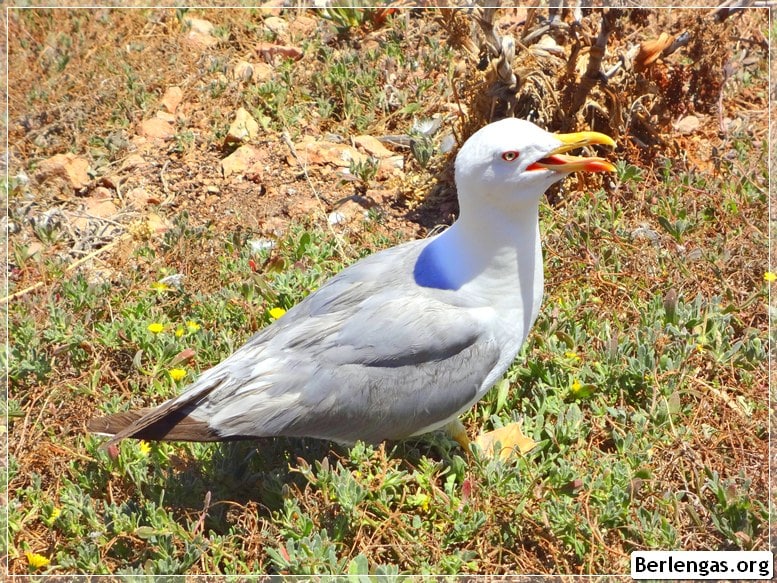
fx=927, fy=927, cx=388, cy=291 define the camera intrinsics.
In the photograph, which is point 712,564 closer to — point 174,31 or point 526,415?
point 526,415

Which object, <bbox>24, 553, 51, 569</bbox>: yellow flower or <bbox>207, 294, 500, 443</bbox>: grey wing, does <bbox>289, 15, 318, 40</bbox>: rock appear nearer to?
<bbox>207, 294, 500, 443</bbox>: grey wing

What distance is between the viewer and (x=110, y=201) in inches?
244

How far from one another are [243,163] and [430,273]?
2611 mm

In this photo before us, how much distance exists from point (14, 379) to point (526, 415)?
2.68 meters

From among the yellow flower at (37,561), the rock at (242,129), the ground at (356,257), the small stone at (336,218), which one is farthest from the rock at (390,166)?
the yellow flower at (37,561)

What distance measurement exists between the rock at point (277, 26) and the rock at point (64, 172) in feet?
6.29

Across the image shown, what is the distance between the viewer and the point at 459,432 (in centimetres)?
433

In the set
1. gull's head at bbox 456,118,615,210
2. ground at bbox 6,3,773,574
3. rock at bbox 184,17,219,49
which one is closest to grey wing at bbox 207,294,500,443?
ground at bbox 6,3,773,574

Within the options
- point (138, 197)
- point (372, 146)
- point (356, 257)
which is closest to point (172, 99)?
point (138, 197)

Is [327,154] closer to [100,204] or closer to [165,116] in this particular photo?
[165,116]

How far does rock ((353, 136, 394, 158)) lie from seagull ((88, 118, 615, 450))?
236 centimetres

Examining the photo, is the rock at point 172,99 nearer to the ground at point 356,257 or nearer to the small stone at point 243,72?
the ground at point 356,257

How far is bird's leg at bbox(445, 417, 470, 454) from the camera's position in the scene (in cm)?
432

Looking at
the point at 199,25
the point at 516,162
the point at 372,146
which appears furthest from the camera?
the point at 199,25
